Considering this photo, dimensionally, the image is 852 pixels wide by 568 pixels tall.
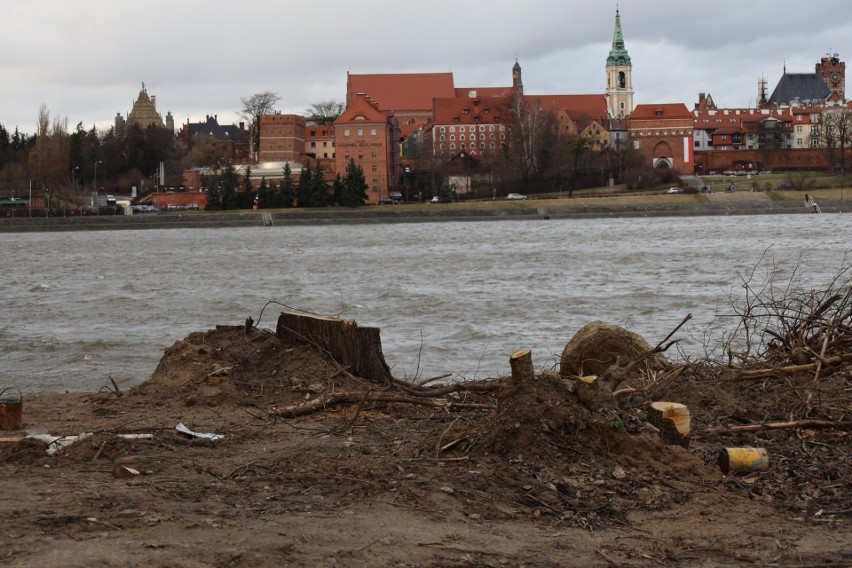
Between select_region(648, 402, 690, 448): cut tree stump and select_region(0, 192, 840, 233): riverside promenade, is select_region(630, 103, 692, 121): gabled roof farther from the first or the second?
select_region(648, 402, 690, 448): cut tree stump

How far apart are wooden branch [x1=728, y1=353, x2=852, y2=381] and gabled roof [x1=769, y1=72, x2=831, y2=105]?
168 metres

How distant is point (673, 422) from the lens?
23.4 feet

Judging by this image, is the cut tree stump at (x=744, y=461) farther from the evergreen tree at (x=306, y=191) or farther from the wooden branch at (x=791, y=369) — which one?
the evergreen tree at (x=306, y=191)

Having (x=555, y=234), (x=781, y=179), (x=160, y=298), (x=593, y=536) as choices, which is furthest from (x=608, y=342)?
(x=781, y=179)

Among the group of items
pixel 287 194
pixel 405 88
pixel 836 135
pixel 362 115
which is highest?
pixel 405 88

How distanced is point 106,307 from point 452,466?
74.8ft

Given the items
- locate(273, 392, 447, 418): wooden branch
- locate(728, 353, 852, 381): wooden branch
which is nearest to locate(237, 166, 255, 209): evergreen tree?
locate(273, 392, 447, 418): wooden branch

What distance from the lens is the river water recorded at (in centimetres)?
1788

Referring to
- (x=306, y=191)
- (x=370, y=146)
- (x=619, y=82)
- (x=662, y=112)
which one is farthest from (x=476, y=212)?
(x=619, y=82)

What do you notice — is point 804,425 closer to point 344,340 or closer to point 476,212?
point 344,340

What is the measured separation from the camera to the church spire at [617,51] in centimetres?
17388

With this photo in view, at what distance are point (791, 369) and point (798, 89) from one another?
171m

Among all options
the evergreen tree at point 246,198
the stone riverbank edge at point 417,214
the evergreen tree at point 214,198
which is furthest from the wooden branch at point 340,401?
the evergreen tree at point 214,198

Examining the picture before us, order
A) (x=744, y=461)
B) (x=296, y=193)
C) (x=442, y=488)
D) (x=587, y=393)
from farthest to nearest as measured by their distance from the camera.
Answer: (x=296, y=193), (x=587, y=393), (x=744, y=461), (x=442, y=488)
